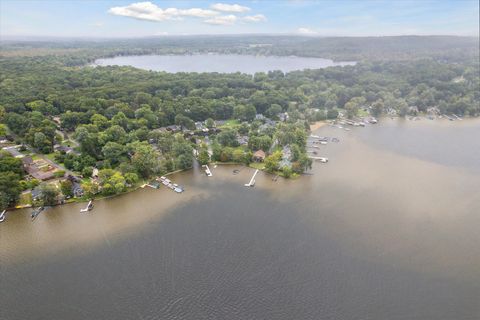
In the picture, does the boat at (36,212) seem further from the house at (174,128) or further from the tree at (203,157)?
the house at (174,128)

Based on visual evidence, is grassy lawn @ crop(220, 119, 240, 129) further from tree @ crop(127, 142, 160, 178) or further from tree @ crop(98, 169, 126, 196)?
tree @ crop(98, 169, 126, 196)

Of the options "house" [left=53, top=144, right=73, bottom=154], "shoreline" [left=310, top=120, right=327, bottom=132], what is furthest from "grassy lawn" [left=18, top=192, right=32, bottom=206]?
"shoreline" [left=310, top=120, right=327, bottom=132]

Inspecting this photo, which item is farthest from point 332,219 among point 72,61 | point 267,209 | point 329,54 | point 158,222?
point 329,54

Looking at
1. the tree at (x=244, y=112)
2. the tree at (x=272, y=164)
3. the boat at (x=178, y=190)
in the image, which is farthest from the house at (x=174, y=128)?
the tree at (x=272, y=164)

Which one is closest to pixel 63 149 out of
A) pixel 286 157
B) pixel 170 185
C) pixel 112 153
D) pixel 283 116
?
pixel 112 153

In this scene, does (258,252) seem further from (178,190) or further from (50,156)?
(50,156)

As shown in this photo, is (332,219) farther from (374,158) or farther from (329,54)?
(329,54)
